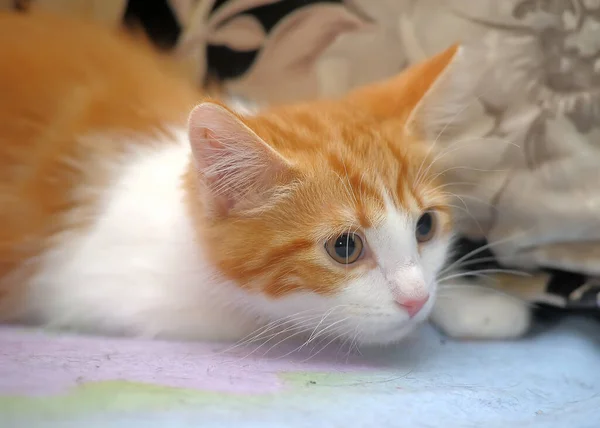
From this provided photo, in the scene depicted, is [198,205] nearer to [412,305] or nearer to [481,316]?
[412,305]

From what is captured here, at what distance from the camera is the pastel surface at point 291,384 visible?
603 millimetres

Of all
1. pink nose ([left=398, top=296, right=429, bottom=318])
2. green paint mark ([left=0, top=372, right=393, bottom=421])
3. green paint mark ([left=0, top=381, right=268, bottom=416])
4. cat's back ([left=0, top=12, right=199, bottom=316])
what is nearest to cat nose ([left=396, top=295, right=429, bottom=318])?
pink nose ([left=398, top=296, right=429, bottom=318])

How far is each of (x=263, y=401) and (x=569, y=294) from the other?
23.9 inches

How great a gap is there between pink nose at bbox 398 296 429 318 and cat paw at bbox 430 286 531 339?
0.22 metres

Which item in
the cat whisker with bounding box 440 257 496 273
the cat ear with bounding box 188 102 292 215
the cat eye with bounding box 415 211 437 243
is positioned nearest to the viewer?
the cat ear with bounding box 188 102 292 215

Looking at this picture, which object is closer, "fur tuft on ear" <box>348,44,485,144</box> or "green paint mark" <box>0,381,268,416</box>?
"green paint mark" <box>0,381,268,416</box>

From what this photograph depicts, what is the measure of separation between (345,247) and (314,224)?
59 mm

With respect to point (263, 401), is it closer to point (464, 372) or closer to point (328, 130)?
point (464, 372)

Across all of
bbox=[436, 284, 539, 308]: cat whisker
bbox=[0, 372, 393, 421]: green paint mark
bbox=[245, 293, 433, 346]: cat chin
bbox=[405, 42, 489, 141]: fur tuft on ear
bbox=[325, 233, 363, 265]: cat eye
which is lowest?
bbox=[0, 372, 393, 421]: green paint mark

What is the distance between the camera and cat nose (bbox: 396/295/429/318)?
31.6 inches

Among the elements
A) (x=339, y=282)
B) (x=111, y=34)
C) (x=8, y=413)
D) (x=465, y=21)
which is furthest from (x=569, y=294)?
(x=111, y=34)

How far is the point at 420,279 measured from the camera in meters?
0.82

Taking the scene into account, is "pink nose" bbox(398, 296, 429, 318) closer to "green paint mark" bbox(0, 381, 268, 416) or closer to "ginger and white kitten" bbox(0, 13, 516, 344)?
"ginger and white kitten" bbox(0, 13, 516, 344)

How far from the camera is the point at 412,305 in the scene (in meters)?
0.81
